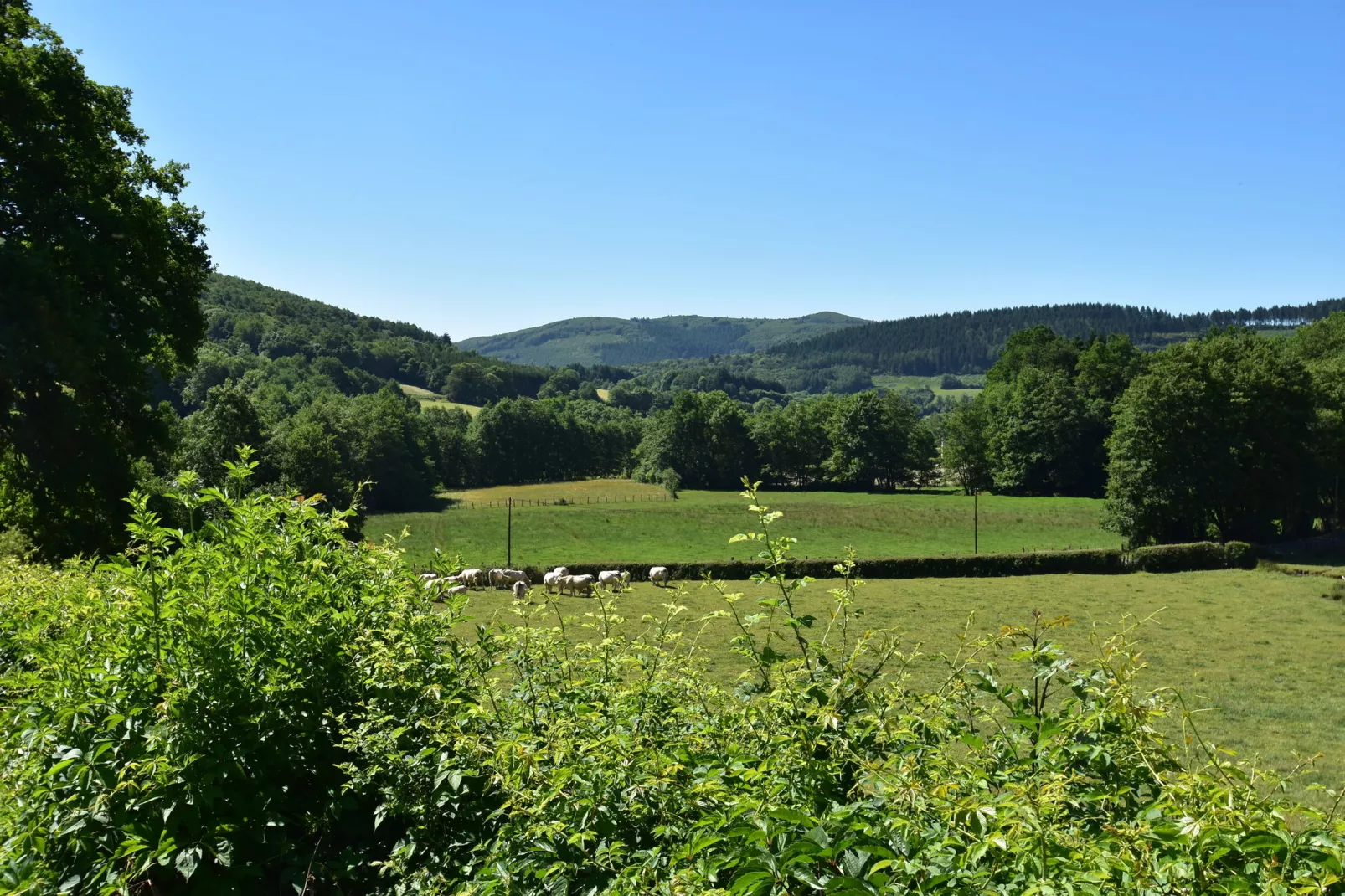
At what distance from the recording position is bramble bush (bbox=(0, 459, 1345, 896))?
2.21 metres

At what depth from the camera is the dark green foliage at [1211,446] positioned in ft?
158

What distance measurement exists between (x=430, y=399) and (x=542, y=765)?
153572 millimetres

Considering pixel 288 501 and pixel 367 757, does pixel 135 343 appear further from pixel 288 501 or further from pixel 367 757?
pixel 367 757

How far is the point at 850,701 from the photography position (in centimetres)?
329

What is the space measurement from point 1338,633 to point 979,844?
1266 inches

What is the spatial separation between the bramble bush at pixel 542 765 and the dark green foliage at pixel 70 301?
12.7 meters

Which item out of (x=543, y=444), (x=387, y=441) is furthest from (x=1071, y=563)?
(x=543, y=444)

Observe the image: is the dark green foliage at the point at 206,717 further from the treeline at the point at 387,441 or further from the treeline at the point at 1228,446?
the treeline at the point at 1228,446

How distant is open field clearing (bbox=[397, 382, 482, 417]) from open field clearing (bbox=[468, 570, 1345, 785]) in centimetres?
11545

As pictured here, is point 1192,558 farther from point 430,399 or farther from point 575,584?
point 430,399

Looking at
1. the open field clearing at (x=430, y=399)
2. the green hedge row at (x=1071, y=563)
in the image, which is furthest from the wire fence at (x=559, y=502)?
the open field clearing at (x=430, y=399)

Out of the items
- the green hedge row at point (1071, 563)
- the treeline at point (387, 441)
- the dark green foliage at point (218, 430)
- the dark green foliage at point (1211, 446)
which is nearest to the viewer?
the green hedge row at point (1071, 563)

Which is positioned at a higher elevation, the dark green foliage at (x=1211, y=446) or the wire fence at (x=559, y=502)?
the dark green foliage at (x=1211, y=446)

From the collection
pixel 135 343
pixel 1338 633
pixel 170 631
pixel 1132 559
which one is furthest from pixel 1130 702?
pixel 1132 559
